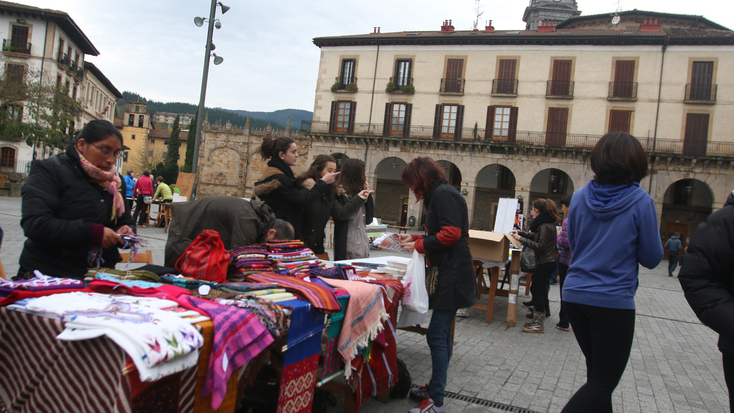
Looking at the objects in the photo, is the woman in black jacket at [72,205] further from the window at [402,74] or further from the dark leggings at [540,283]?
the window at [402,74]

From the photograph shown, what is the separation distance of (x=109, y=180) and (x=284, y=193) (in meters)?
1.48

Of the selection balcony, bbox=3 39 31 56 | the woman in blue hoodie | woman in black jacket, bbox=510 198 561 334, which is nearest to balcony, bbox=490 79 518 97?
woman in black jacket, bbox=510 198 561 334

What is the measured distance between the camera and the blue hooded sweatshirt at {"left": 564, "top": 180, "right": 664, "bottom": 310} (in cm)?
248

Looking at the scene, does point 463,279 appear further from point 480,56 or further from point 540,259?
point 480,56

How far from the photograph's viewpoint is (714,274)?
1755 mm

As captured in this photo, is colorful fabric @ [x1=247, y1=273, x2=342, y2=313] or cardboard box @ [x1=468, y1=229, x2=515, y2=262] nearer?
colorful fabric @ [x1=247, y1=273, x2=342, y2=313]

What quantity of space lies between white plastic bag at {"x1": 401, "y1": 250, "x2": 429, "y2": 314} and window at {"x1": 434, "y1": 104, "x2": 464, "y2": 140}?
1071 inches

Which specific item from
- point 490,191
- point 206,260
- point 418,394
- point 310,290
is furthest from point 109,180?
point 490,191

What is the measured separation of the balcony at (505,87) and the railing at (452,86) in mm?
1987

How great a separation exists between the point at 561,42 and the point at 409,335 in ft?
90.8

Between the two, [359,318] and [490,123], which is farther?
[490,123]

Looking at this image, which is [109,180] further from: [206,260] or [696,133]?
[696,133]

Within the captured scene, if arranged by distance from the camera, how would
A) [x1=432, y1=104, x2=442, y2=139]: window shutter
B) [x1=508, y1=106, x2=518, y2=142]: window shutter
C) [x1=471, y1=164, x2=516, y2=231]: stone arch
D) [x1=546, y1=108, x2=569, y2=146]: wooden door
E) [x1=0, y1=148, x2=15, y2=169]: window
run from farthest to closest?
[x1=0, y1=148, x2=15, y2=169]: window, [x1=471, y1=164, x2=516, y2=231]: stone arch, [x1=432, y1=104, x2=442, y2=139]: window shutter, [x1=508, y1=106, x2=518, y2=142]: window shutter, [x1=546, y1=108, x2=569, y2=146]: wooden door

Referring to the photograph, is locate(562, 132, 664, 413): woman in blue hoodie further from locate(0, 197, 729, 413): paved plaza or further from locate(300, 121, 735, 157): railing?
locate(300, 121, 735, 157): railing
